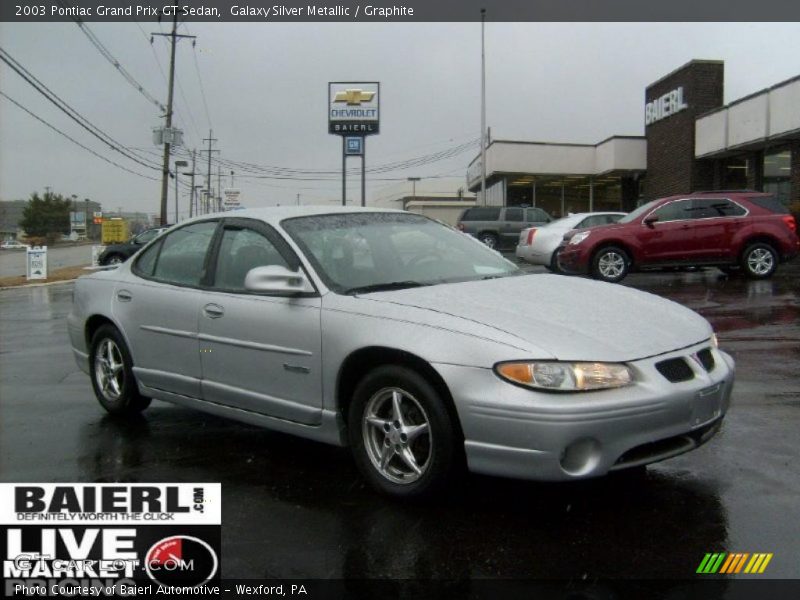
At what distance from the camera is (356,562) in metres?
3.30

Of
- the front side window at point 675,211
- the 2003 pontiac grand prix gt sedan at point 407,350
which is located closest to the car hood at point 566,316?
the 2003 pontiac grand prix gt sedan at point 407,350

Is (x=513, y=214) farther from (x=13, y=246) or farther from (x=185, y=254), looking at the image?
(x=13, y=246)

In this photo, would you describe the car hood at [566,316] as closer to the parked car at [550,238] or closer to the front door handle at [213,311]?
the front door handle at [213,311]

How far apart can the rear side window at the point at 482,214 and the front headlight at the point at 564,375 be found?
2449 cm

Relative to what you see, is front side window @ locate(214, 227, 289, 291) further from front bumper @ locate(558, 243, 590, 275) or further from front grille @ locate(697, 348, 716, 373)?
front bumper @ locate(558, 243, 590, 275)

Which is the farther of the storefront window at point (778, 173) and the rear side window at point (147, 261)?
the storefront window at point (778, 173)

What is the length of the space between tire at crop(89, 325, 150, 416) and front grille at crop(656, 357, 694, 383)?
11.8 ft

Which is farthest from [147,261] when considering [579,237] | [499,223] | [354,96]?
[354,96]

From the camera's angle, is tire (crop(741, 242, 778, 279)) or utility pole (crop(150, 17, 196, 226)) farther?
utility pole (crop(150, 17, 196, 226))

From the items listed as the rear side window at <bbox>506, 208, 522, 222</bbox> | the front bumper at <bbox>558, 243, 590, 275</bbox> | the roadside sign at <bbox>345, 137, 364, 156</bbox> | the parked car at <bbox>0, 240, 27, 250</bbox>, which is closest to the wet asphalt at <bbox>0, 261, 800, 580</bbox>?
the front bumper at <bbox>558, 243, 590, 275</bbox>

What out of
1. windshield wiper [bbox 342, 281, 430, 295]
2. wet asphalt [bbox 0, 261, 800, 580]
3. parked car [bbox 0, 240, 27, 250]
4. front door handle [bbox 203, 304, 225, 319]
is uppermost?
parked car [bbox 0, 240, 27, 250]

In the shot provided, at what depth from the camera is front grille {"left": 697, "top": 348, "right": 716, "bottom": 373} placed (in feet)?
13.0

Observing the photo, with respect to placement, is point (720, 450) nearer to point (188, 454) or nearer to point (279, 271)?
point (279, 271)

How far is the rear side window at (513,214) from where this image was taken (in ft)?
90.7
